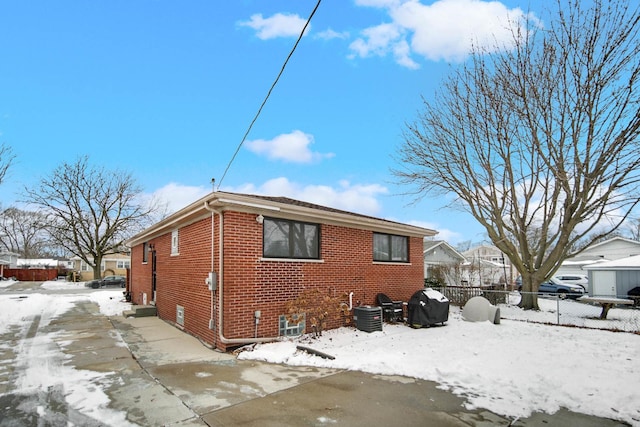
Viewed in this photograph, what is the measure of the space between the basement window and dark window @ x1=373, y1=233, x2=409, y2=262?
3.59m

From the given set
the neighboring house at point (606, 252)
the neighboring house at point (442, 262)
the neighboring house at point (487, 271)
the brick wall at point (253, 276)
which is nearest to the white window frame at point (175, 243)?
the brick wall at point (253, 276)

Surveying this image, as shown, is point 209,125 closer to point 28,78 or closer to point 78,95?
point 78,95

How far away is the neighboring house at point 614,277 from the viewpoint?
19172 mm

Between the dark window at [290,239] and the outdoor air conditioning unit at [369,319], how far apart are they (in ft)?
6.19

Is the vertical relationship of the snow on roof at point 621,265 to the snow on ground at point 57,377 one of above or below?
above

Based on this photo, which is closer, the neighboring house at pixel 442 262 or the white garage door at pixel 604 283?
the white garage door at pixel 604 283

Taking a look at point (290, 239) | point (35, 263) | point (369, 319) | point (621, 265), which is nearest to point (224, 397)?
point (290, 239)

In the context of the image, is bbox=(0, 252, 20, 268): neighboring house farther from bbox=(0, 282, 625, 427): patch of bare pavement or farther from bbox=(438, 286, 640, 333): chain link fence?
bbox=(438, 286, 640, 333): chain link fence

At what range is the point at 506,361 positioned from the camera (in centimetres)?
670

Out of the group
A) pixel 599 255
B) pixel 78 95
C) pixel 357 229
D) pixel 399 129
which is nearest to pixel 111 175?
pixel 78 95

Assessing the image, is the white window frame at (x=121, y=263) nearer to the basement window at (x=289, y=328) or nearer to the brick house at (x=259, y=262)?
the brick house at (x=259, y=262)

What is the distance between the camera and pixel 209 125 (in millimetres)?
12305

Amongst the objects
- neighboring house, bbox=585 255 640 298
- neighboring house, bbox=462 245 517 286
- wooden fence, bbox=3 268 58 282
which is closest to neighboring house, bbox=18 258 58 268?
wooden fence, bbox=3 268 58 282

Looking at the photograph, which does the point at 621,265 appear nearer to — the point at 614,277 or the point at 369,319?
the point at 614,277
